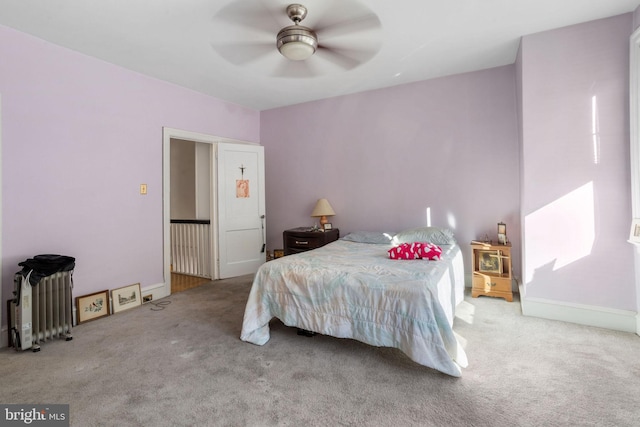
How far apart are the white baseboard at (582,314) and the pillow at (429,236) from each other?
Answer: 87 centimetres

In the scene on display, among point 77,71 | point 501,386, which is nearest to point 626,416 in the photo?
point 501,386

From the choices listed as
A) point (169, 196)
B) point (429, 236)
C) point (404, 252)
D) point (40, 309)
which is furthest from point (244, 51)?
point (40, 309)

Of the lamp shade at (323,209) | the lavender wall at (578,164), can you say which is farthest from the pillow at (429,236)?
Answer: the lamp shade at (323,209)

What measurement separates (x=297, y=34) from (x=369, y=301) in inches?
80.5

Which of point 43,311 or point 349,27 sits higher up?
point 349,27

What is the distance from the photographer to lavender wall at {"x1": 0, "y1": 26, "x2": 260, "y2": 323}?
2605 millimetres

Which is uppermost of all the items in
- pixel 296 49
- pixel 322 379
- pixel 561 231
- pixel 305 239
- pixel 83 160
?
pixel 296 49

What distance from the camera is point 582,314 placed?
2.66 metres

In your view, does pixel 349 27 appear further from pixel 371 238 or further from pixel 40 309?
pixel 40 309

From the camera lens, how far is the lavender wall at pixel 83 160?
2605 mm

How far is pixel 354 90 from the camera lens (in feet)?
13.9

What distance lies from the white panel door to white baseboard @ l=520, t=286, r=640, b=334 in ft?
11.5

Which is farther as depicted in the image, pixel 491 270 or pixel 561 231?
pixel 491 270

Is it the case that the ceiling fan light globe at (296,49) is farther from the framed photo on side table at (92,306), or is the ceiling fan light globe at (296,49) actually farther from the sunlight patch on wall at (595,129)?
the framed photo on side table at (92,306)
